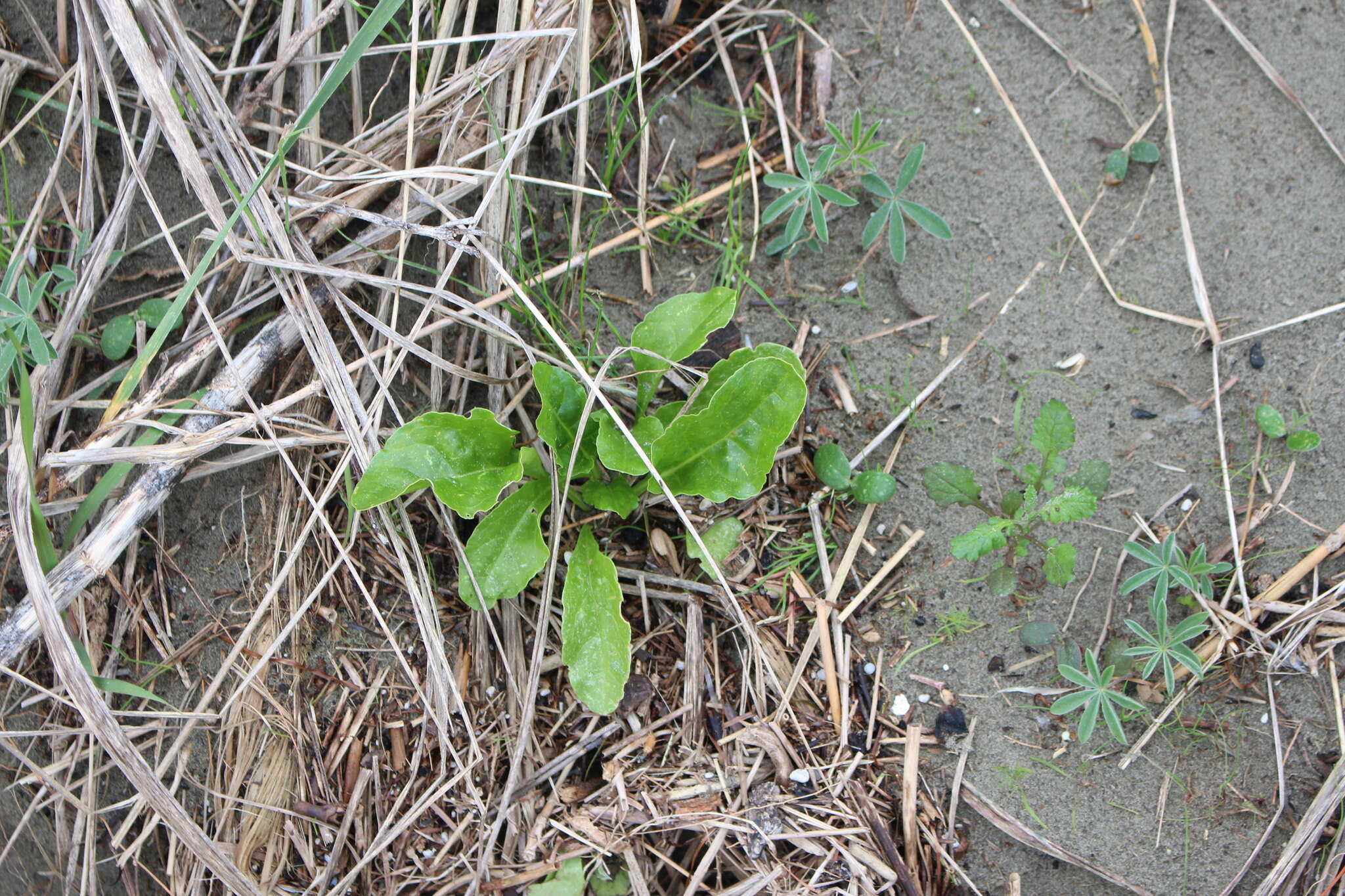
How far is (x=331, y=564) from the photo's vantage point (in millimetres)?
1967

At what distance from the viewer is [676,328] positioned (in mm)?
1934

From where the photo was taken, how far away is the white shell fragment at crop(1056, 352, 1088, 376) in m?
1.99

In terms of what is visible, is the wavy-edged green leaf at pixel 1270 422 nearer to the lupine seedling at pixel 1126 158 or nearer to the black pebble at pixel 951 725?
the lupine seedling at pixel 1126 158

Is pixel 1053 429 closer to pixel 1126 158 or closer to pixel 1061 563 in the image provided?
pixel 1061 563

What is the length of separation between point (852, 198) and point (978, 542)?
850 millimetres

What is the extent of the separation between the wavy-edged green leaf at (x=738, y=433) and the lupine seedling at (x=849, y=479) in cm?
16

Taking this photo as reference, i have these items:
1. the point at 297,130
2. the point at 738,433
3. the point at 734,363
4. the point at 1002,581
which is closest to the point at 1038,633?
the point at 1002,581

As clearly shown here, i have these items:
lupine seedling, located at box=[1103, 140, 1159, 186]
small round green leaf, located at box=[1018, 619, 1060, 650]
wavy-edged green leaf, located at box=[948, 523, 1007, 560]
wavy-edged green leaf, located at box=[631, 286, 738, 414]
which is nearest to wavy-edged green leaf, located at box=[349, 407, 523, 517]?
wavy-edged green leaf, located at box=[631, 286, 738, 414]

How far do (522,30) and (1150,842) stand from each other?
2329mm

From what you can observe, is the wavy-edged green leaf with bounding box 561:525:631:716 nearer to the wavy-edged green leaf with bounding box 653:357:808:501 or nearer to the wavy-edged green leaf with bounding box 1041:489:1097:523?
the wavy-edged green leaf with bounding box 653:357:808:501

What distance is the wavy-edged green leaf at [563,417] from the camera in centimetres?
186

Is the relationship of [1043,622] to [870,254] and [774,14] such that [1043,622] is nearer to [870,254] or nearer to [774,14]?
[870,254]

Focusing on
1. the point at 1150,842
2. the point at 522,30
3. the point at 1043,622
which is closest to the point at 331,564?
the point at 522,30

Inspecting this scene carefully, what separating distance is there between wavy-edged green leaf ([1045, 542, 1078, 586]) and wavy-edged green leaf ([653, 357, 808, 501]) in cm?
63
